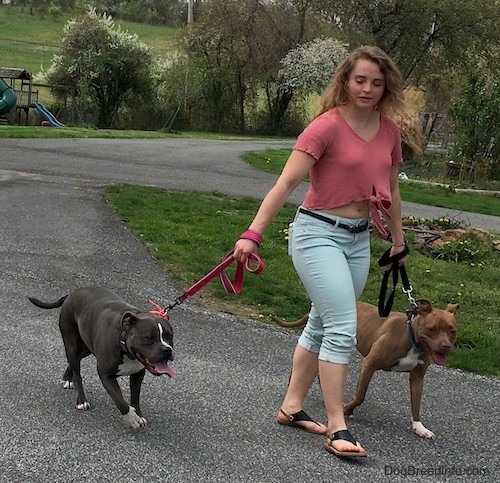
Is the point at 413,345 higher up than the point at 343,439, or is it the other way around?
the point at 413,345

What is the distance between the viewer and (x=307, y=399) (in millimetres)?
4785

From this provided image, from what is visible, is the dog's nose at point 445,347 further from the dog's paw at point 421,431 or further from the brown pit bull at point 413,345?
the dog's paw at point 421,431

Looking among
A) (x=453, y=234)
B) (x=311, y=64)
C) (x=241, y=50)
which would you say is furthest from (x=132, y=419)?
(x=241, y=50)

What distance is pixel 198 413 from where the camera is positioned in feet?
14.3

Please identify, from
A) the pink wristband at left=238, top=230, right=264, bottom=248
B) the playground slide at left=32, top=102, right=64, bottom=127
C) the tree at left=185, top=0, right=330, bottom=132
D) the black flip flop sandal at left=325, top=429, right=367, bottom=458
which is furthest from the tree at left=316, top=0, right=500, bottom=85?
the black flip flop sandal at left=325, top=429, right=367, bottom=458

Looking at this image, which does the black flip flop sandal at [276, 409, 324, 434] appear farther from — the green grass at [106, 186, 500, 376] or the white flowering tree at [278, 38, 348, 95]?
the white flowering tree at [278, 38, 348, 95]

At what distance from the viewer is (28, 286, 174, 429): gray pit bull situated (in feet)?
12.1

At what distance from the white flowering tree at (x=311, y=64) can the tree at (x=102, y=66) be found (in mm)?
7699

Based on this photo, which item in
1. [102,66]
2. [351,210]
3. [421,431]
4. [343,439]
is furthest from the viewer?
[102,66]

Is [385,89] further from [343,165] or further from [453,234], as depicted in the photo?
[453,234]

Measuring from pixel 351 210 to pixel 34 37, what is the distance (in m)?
62.3

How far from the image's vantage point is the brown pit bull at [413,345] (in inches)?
161

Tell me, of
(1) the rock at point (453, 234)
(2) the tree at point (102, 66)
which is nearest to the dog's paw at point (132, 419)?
(1) the rock at point (453, 234)

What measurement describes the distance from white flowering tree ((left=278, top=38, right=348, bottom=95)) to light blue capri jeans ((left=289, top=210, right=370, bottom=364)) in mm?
36579
